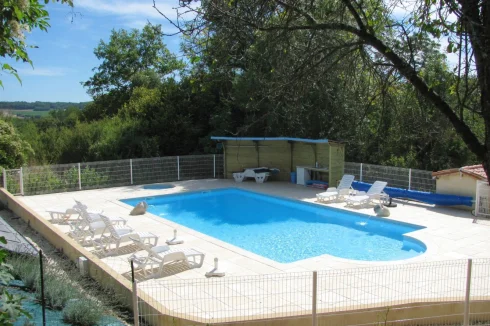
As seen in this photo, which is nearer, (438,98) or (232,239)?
(438,98)

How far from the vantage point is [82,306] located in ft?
18.8

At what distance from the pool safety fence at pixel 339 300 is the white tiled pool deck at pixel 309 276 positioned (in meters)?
0.02

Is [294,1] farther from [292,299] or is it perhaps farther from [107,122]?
[107,122]

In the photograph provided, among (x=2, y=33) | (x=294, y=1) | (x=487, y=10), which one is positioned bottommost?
(x=2, y=33)

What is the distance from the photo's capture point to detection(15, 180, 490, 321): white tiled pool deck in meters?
6.22

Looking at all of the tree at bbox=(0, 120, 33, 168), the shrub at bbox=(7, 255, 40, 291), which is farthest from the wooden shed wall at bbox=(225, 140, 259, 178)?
the shrub at bbox=(7, 255, 40, 291)

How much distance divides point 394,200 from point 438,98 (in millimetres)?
10375

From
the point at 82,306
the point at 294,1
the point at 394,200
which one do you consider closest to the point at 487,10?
the point at 294,1

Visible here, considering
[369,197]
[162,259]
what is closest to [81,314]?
[162,259]

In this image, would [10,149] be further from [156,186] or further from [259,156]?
[259,156]

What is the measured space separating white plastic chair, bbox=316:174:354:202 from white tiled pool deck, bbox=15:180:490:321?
151cm

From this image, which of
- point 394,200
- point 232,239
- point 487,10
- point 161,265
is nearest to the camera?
point 487,10

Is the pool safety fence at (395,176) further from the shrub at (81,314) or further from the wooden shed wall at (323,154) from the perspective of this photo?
the shrub at (81,314)

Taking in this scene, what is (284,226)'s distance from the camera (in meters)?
12.5
